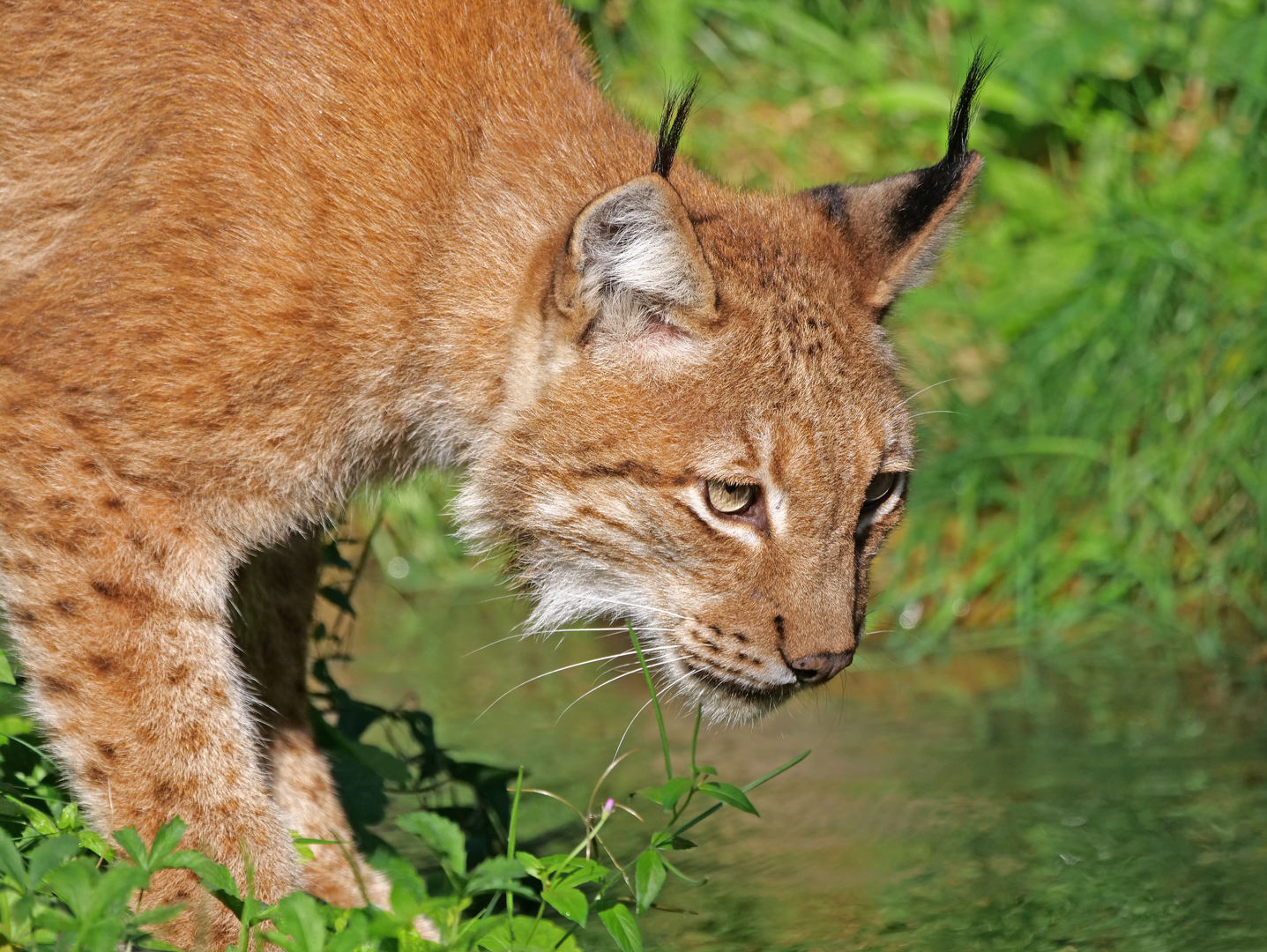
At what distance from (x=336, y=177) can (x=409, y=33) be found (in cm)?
52

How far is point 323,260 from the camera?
3977mm

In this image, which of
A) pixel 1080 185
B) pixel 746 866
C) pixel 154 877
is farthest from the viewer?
pixel 1080 185

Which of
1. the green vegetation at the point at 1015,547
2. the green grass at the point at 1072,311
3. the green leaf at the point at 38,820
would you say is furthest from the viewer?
the green grass at the point at 1072,311

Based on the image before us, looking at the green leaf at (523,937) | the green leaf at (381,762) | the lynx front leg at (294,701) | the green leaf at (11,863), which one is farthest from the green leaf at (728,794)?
the lynx front leg at (294,701)

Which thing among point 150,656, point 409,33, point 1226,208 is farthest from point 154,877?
point 1226,208

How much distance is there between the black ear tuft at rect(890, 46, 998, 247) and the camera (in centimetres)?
443

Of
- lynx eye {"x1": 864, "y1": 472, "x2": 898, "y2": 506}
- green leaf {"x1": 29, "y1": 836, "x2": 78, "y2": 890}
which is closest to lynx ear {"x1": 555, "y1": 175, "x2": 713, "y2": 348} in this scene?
lynx eye {"x1": 864, "y1": 472, "x2": 898, "y2": 506}

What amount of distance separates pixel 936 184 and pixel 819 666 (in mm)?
1422

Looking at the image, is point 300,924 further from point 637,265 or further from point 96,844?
point 637,265

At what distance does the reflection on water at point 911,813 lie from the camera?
13.4 ft

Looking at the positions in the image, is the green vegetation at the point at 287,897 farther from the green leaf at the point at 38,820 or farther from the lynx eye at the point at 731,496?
the lynx eye at the point at 731,496

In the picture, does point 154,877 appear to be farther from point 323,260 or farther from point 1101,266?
point 1101,266

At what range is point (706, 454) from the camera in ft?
13.2

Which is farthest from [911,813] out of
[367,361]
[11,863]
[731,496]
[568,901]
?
[11,863]
